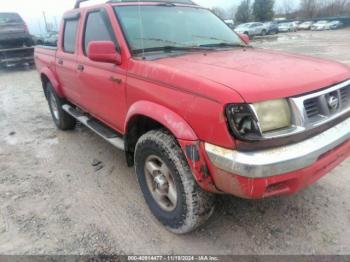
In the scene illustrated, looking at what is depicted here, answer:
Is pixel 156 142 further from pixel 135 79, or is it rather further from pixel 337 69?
pixel 337 69

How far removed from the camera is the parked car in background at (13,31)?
14.3m

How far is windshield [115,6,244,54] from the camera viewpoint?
10.3 feet

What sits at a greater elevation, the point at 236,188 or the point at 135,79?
the point at 135,79

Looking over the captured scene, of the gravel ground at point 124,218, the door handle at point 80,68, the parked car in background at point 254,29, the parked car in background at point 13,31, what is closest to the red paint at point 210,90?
the door handle at point 80,68

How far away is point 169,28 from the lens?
3.33 m

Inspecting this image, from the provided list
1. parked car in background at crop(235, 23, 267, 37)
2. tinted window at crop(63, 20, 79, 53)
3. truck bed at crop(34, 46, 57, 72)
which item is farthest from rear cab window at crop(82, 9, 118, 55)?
parked car in background at crop(235, 23, 267, 37)

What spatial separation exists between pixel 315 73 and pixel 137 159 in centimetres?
166

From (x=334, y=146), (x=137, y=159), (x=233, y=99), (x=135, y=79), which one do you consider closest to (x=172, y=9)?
(x=135, y=79)

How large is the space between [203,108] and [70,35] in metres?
3.07

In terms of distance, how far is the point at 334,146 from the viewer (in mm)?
2318

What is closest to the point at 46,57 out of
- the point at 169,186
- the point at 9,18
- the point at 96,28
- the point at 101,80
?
the point at 96,28

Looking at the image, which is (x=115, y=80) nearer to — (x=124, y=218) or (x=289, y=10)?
(x=124, y=218)

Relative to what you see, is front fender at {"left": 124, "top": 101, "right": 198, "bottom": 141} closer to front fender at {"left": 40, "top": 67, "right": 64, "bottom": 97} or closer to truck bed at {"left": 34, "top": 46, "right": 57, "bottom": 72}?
front fender at {"left": 40, "top": 67, "right": 64, "bottom": 97}

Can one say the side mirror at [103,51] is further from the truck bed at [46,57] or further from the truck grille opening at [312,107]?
the truck bed at [46,57]
